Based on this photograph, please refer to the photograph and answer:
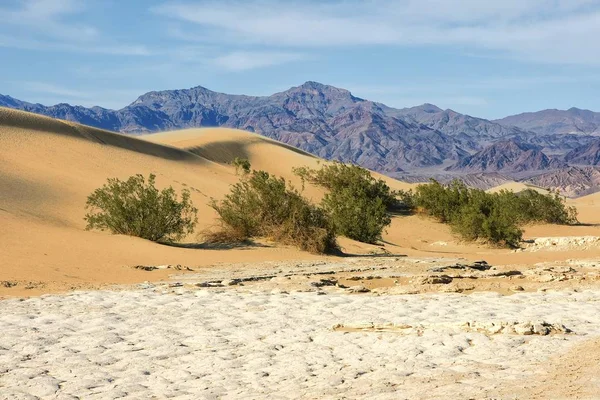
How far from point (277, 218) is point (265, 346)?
12779mm

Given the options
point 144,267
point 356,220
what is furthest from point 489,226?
point 144,267

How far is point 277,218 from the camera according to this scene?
20.9 m

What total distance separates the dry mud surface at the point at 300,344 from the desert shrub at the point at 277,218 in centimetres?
731

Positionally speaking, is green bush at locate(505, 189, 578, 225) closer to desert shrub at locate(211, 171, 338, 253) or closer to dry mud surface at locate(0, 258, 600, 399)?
desert shrub at locate(211, 171, 338, 253)

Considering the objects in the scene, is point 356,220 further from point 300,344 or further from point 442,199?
point 300,344

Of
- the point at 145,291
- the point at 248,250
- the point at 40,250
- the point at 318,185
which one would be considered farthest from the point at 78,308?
the point at 318,185

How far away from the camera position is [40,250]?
16.3 metres

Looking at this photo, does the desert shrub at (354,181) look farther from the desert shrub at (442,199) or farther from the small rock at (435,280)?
the small rock at (435,280)

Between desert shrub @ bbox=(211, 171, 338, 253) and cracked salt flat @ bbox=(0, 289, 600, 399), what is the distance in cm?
837

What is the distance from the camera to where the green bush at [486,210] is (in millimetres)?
25797

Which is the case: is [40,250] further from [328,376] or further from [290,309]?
[328,376]

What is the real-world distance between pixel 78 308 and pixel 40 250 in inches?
260

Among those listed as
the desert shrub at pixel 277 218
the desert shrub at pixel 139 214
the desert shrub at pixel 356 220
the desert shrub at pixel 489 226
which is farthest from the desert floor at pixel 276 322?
the desert shrub at pixel 489 226

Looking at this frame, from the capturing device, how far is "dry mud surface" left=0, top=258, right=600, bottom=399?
258 inches
